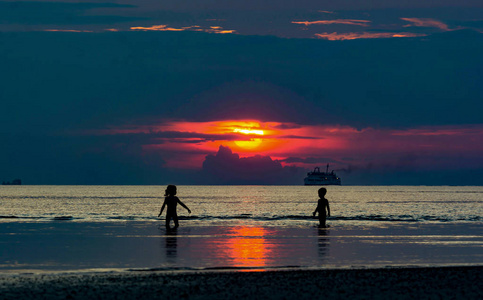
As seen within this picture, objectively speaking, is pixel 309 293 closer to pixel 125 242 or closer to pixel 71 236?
pixel 125 242

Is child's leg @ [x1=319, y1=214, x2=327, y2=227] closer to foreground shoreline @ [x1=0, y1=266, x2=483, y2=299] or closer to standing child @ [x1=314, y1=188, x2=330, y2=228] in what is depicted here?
standing child @ [x1=314, y1=188, x2=330, y2=228]

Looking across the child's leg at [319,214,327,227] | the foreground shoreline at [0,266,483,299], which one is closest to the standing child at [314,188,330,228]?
the child's leg at [319,214,327,227]

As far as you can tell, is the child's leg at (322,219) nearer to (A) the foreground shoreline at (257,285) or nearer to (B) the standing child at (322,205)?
(B) the standing child at (322,205)

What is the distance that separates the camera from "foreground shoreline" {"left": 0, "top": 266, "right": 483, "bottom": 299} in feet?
45.8

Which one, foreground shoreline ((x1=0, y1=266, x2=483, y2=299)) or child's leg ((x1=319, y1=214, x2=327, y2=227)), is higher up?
child's leg ((x1=319, y1=214, x2=327, y2=227))

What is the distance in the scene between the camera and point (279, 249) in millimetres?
24203

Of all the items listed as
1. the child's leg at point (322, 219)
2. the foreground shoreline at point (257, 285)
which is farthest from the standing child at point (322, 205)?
the foreground shoreline at point (257, 285)

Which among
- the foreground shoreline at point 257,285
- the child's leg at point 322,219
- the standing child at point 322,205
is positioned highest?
the standing child at point 322,205

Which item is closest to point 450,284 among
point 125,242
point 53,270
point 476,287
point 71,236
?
point 476,287

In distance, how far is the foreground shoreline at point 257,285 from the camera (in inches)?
549

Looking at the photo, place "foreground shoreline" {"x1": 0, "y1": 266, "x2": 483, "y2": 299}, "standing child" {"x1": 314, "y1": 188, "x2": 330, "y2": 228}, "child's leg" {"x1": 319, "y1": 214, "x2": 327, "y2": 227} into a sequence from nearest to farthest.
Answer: "foreground shoreline" {"x1": 0, "y1": 266, "x2": 483, "y2": 299}
"standing child" {"x1": 314, "y1": 188, "x2": 330, "y2": 228}
"child's leg" {"x1": 319, "y1": 214, "x2": 327, "y2": 227}

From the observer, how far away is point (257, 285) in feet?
50.2

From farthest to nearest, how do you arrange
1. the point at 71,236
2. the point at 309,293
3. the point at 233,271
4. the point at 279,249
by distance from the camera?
the point at 71,236, the point at 279,249, the point at 233,271, the point at 309,293

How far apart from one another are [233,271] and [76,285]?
4682mm
